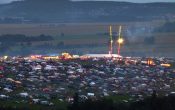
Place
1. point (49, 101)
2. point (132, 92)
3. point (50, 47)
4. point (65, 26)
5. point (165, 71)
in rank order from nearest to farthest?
point (49, 101)
point (132, 92)
point (165, 71)
point (50, 47)
point (65, 26)

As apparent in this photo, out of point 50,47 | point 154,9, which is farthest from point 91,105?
point 154,9

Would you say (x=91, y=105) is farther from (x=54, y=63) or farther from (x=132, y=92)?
(x=54, y=63)

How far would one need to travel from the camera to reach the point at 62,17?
16325 cm

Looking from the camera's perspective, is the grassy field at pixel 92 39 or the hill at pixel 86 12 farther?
the hill at pixel 86 12

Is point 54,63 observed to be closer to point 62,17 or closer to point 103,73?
point 103,73

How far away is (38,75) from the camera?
51.8 m

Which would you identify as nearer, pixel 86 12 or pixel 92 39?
pixel 92 39

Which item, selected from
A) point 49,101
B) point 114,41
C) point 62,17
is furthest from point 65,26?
point 49,101

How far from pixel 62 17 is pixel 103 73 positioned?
109952 millimetres

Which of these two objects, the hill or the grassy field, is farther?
the hill

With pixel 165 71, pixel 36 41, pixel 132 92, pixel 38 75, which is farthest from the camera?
pixel 36 41

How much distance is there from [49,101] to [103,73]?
14474mm

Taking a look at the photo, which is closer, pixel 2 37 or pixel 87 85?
pixel 87 85

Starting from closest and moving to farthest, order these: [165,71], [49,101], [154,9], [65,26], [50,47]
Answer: [49,101] → [165,71] → [50,47] → [65,26] → [154,9]
